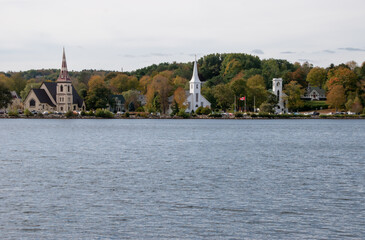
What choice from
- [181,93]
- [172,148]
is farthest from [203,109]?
[172,148]

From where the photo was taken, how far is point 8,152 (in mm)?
41938

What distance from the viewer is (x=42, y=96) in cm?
13588

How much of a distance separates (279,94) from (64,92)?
59.0m

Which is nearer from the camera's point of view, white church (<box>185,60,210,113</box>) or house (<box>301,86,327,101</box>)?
white church (<box>185,60,210,113</box>)

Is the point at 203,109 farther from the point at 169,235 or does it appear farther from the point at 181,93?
the point at 169,235

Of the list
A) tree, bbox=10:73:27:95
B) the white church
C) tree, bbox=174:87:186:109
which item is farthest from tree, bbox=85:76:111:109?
tree, bbox=10:73:27:95

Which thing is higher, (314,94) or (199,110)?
(314,94)

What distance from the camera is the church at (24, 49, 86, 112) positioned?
444 ft

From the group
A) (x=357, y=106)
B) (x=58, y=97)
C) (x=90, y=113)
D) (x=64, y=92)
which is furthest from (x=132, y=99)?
(x=357, y=106)

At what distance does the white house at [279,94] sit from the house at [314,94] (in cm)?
2206

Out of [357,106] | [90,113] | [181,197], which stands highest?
[357,106]

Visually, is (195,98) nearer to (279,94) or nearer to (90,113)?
(279,94)

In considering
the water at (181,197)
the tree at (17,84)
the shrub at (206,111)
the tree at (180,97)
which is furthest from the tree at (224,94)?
the water at (181,197)

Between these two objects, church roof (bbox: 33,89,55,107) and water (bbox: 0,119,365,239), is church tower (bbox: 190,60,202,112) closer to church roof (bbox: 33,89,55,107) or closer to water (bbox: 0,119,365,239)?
church roof (bbox: 33,89,55,107)
